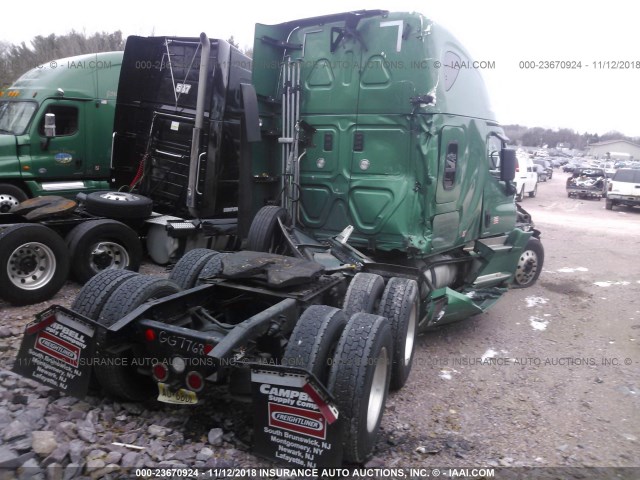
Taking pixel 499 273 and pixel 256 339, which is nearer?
→ pixel 256 339

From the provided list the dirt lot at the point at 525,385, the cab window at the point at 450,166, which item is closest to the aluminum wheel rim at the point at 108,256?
the dirt lot at the point at 525,385

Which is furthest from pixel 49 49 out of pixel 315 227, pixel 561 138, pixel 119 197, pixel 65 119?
pixel 561 138

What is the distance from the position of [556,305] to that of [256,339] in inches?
221

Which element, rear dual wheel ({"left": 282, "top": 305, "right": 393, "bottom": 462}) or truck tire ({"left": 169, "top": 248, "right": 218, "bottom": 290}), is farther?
truck tire ({"left": 169, "top": 248, "right": 218, "bottom": 290})

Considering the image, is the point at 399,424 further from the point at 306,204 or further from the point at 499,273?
the point at 499,273

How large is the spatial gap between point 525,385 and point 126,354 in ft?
11.4

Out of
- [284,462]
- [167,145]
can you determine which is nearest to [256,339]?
[284,462]

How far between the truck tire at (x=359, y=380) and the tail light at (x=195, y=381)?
0.77 metres

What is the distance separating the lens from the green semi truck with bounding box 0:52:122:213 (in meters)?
8.20

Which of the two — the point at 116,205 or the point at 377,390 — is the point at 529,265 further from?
the point at 116,205

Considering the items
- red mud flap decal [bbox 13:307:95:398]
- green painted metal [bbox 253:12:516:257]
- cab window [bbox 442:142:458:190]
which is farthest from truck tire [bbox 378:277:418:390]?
red mud flap decal [bbox 13:307:95:398]

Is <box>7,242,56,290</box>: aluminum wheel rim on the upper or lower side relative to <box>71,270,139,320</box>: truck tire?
lower

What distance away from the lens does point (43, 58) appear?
2384 centimetres

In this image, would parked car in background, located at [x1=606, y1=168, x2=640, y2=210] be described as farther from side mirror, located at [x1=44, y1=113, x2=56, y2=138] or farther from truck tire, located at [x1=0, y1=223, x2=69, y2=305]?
truck tire, located at [x1=0, y1=223, x2=69, y2=305]
